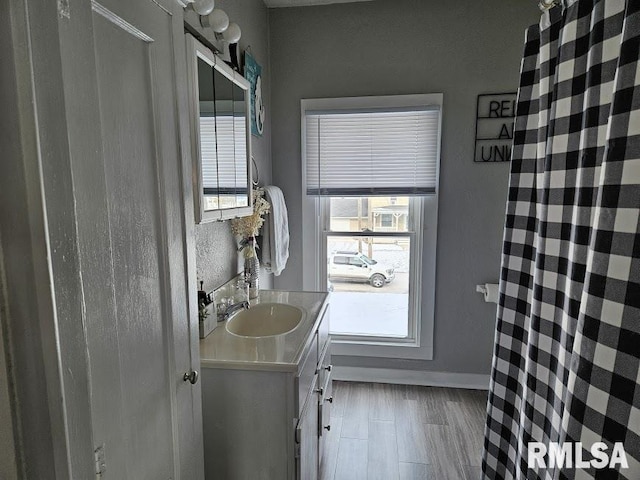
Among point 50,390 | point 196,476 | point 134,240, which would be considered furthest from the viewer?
point 196,476

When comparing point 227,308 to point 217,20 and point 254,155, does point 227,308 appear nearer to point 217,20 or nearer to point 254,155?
point 254,155

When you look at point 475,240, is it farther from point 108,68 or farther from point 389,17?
point 108,68

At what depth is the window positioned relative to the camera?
2529 millimetres

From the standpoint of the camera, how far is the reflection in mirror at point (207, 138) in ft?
4.75

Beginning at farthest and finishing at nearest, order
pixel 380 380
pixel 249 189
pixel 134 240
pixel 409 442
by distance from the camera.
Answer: pixel 380 380, pixel 409 442, pixel 249 189, pixel 134 240

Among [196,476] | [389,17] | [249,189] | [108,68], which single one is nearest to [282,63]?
[389,17]

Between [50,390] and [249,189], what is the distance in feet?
5.01

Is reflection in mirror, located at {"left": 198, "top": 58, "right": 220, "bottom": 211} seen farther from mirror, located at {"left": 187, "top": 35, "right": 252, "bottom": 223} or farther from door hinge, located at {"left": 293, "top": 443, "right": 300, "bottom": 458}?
door hinge, located at {"left": 293, "top": 443, "right": 300, "bottom": 458}

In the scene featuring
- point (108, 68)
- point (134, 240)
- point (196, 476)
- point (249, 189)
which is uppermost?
point (108, 68)

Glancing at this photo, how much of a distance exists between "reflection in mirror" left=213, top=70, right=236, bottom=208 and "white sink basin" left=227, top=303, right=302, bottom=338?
1.80ft

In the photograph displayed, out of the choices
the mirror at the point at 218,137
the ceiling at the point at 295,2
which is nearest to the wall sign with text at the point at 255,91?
the mirror at the point at 218,137

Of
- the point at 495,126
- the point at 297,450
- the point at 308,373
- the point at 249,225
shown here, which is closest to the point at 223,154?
the point at 249,225

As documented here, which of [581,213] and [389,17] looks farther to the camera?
[389,17]

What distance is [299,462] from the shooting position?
1.30 metres
